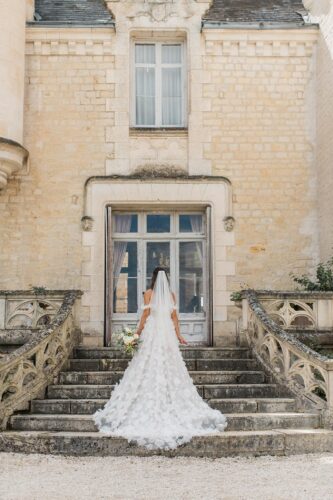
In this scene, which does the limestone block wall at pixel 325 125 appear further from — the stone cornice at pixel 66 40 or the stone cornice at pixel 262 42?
the stone cornice at pixel 66 40

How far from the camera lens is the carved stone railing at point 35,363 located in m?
7.34

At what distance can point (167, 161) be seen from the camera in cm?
1136

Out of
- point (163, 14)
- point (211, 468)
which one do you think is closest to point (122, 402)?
point (211, 468)

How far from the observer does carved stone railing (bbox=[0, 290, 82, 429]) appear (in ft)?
24.1

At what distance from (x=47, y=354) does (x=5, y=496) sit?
3.10m

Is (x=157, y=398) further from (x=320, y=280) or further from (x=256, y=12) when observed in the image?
(x=256, y=12)

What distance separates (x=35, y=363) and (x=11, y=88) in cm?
496

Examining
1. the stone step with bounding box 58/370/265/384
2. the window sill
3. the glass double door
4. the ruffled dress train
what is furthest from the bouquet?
the window sill

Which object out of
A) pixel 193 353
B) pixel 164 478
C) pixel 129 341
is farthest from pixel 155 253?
pixel 164 478

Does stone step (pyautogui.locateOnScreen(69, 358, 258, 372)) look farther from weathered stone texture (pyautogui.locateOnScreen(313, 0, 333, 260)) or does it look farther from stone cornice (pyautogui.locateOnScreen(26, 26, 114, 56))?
stone cornice (pyautogui.locateOnScreen(26, 26, 114, 56))

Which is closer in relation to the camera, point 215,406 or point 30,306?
point 215,406

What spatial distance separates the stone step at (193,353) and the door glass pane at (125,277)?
6.19 ft

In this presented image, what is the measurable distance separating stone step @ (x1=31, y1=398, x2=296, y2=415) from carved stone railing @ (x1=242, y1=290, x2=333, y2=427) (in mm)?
268

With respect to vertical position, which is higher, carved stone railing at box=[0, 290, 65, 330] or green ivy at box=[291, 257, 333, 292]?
green ivy at box=[291, 257, 333, 292]
